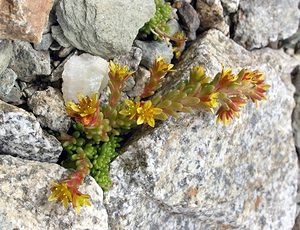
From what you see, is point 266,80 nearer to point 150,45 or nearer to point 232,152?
point 232,152

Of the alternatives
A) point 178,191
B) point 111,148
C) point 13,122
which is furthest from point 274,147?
point 13,122

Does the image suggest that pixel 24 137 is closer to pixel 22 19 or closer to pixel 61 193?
pixel 61 193

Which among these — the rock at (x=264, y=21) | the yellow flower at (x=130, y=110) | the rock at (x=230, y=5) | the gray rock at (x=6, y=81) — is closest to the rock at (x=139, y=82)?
the yellow flower at (x=130, y=110)

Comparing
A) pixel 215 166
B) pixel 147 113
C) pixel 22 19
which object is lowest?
pixel 215 166

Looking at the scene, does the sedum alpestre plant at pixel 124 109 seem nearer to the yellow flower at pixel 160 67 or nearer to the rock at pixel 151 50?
the yellow flower at pixel 160 67


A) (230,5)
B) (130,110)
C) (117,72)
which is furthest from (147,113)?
(230,5)

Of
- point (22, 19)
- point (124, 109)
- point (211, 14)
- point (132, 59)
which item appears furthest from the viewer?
point (211, 14)
